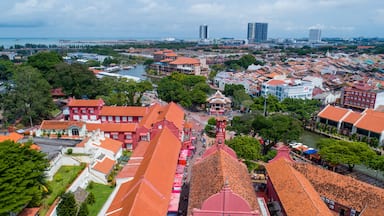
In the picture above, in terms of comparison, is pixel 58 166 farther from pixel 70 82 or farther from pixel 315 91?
pixel 315 91

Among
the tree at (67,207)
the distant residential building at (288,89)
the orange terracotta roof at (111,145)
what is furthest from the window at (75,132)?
the distant residential building at (288,89)

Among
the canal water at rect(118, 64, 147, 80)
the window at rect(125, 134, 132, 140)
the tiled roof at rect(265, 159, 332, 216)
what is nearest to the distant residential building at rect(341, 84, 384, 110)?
the tiled roof at rect(265, 159, 332, 216)

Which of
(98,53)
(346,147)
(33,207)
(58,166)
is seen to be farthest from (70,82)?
(98,53)

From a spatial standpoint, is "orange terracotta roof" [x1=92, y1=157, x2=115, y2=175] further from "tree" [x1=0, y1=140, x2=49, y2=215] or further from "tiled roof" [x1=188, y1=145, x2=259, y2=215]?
"tiled roof" [x1=188, y1=145, x2=259, y2=215]

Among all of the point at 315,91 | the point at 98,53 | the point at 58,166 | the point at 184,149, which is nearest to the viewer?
the point at 58,166

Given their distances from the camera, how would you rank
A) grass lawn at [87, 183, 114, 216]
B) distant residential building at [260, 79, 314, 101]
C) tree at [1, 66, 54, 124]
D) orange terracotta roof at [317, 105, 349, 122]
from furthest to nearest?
1. distant residential building at [260, 79, 314, 101]
2. orange terracotta roof at [317, 105, 349, 122]
3. tree at [1, 66, 54, 124]
4. grass lawn at [87, 183, 114, 216]
